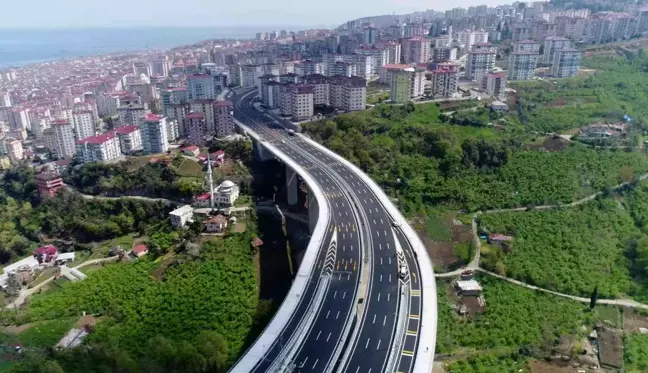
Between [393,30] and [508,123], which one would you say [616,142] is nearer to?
[508,123]

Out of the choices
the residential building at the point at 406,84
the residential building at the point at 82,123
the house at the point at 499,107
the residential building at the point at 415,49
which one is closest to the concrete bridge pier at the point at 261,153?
the residential building at the point at 406,84

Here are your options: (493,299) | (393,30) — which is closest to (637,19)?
(393,30)

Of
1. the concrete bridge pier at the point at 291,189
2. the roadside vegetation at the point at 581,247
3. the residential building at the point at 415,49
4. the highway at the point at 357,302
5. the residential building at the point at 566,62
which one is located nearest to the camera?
the highway at the point at 357,302

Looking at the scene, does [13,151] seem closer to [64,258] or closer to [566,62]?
[64,258]

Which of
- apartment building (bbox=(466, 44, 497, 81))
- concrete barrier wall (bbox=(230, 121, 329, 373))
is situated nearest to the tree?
concrete barrier wall (bbox=(230, 121, 329, 373))

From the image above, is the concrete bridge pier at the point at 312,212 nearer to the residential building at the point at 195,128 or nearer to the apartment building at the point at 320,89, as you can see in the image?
the residential building at the point at 195,128

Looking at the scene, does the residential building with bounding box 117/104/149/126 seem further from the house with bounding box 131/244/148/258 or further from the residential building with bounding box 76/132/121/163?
the house with bounding box 131/244/148/258

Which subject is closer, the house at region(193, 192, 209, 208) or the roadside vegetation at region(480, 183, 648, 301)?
the roadside vegetation at region(480, 183, 648, 301)
